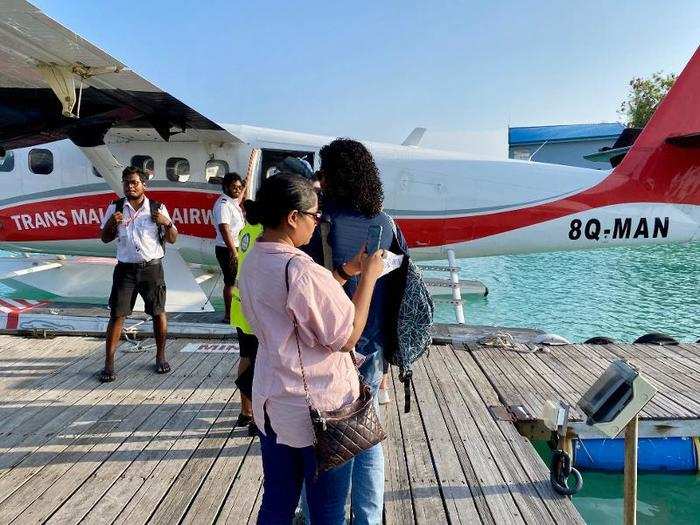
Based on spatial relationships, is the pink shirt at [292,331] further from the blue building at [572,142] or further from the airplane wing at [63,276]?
the blue building at [572,142]

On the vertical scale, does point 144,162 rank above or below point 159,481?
above

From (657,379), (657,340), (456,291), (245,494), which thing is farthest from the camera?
(456,291)

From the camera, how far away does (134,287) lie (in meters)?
3.89

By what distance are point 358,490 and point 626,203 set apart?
708 cm

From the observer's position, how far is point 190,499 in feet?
8.00

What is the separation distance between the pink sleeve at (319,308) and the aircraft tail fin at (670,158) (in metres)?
7.27

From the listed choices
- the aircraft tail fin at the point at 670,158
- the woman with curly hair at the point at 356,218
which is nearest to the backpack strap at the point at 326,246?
the woman with curly hair at the point at 356,218

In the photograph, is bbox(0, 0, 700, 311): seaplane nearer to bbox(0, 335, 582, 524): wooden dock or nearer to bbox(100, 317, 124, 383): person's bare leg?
bbox(100, 317, 124, 383): person's bare leg

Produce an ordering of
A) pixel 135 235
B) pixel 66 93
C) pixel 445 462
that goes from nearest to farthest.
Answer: pixel 445 462 < pixel 135 235 < pixel 66 93

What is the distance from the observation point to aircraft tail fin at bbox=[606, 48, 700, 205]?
735cm

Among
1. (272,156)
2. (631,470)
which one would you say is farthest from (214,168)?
(631,470)

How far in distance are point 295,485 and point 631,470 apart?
1430 millimetres

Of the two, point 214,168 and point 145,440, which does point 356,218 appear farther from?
point 214,168

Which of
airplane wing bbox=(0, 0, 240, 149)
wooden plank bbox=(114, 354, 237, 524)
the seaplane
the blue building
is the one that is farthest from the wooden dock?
the blue building
